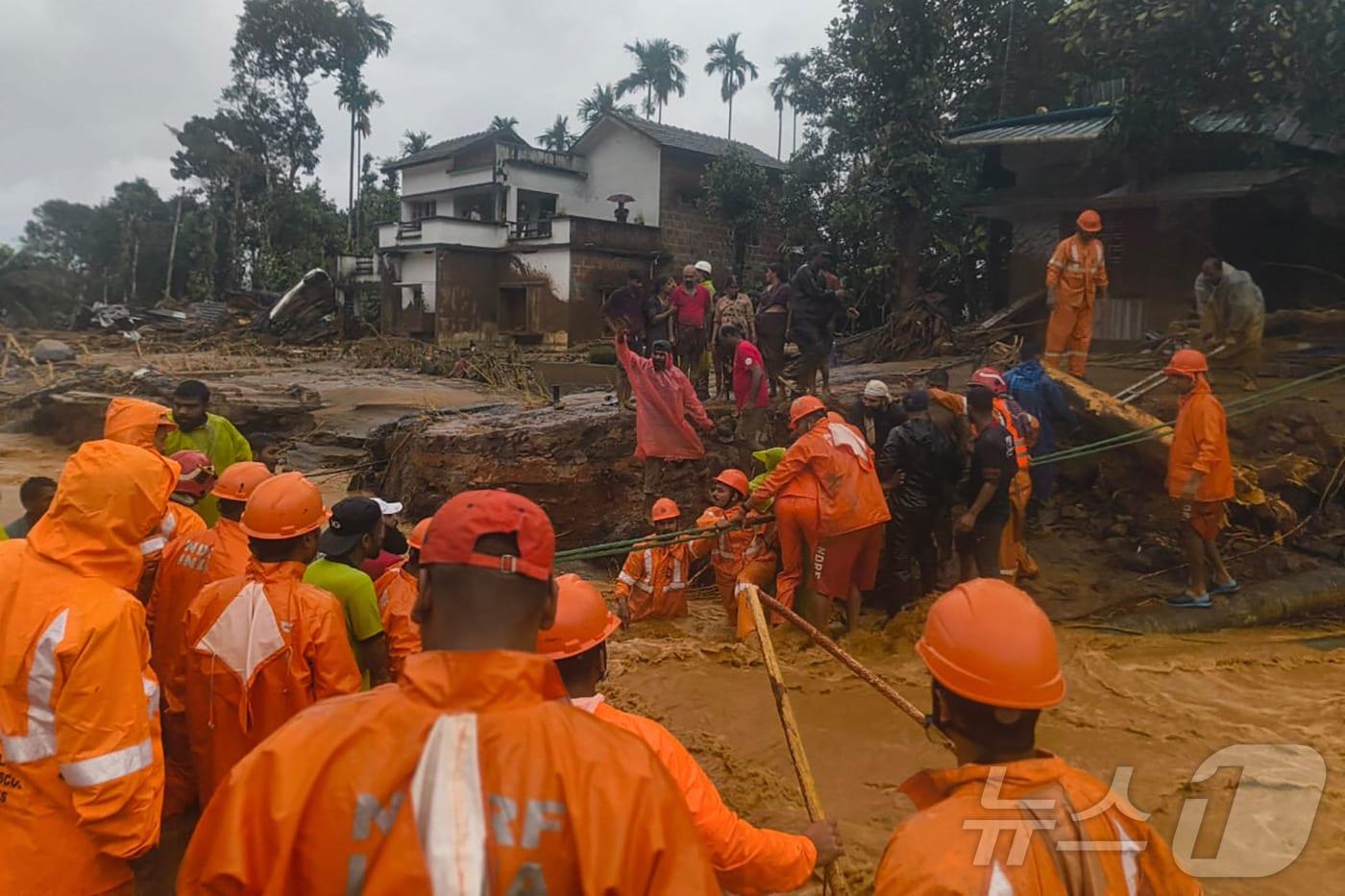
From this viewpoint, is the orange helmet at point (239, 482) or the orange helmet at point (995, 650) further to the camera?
the orange helmet at point (239, 482)

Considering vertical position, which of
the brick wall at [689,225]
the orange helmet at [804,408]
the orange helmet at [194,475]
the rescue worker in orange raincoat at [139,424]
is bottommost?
the orange helmet at [194,475]

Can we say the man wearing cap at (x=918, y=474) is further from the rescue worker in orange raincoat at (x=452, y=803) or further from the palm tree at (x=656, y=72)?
the palm tree at (x=656, y=72)

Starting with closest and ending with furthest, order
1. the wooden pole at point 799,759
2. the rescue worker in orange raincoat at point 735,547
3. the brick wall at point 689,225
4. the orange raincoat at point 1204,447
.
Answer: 1. the wooden pole at point 799,759
2. the orange raincoat at point 1204,447
3. the rescue worker in orange raincoat at point 735,547
4. the brick wall at point 689,225

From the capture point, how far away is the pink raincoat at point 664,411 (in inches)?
325

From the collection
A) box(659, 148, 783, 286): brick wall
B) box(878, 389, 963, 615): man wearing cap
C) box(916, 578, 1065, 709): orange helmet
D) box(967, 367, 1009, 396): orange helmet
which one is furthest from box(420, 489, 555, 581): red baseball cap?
box(659, 148, 783, 286): brick wall

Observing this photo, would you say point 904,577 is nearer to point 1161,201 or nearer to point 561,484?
point 561,484

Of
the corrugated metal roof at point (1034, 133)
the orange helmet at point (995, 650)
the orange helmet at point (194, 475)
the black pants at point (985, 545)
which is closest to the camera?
the orange helmet at point (995, 650)

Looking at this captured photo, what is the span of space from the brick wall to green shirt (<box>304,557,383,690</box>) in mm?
24954

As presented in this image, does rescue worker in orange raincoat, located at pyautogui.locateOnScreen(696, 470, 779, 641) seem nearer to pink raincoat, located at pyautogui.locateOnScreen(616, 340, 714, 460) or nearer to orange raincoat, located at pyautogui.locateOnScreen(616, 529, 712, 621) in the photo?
orange raincoat, located at pyautogui.locateOnScreen(616, 529, 712, 621)

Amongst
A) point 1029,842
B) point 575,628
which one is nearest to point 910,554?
point 575,628

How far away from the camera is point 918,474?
6590 mm

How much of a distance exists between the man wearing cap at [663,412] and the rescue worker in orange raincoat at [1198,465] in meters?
3.83

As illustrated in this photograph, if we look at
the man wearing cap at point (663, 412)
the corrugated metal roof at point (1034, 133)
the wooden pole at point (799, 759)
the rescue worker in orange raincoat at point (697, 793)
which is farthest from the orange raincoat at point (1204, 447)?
the corrugated metal roof at point (1034, 133)

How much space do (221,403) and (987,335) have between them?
428 inches
